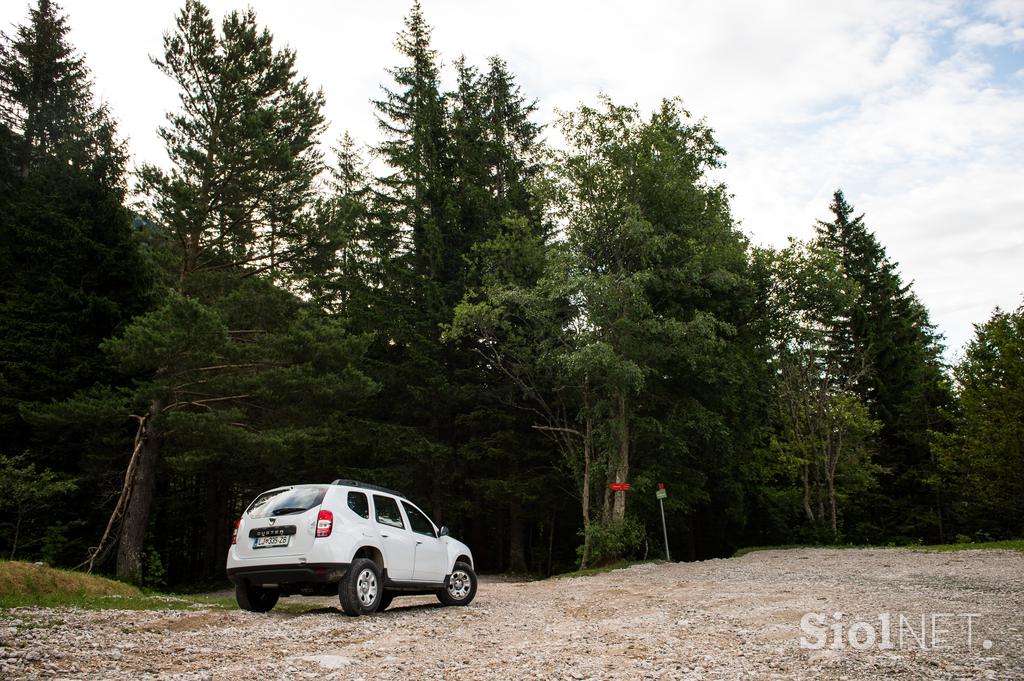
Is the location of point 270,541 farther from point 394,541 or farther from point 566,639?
point 566,639

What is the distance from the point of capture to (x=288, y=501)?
347 inches

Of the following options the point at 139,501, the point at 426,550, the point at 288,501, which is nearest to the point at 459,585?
the point at 426,550

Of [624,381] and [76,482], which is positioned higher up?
[624,381]

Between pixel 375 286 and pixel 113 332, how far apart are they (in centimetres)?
1063

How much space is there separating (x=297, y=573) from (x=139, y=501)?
1319cm

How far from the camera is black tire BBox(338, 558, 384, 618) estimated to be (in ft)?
27.5

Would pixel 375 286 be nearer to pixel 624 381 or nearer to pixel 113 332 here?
pixel 113 332

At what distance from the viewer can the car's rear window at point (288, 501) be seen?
867cm

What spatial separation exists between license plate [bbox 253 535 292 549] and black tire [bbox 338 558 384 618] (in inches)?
34.2

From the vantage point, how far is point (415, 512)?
10.2 m

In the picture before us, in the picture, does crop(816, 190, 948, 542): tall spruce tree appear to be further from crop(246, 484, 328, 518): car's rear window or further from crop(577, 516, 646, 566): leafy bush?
crop(246, 484, 328, 518): car's rear window

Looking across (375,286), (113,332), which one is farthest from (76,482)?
(375,286)

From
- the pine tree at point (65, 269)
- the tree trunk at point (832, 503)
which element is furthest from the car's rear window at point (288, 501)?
the tree trunk at point (832, 503)

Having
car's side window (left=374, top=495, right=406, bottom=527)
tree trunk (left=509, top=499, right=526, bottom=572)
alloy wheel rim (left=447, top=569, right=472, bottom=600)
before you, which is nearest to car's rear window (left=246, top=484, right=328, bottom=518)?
car's side window (left=374, top=495, right=406, bottom=527)
